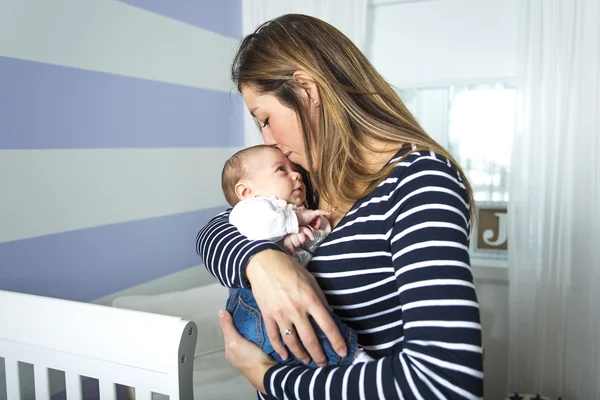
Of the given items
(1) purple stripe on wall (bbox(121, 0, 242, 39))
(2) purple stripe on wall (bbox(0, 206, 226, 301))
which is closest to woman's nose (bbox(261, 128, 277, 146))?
(2) purple stripe on wall (bbox(0, 206, 226, 301))

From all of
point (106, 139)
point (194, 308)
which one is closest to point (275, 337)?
point (194, 308)

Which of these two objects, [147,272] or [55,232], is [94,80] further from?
[147,272]

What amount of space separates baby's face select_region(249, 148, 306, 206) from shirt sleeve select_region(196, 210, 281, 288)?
0.43ft

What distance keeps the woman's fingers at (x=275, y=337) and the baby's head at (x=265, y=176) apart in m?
0.39

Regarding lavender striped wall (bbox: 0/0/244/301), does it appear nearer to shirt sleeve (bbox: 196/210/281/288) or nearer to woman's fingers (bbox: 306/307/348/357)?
shirt sleeve (bbox: 196/210/281/288)

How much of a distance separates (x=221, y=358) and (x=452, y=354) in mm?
1283

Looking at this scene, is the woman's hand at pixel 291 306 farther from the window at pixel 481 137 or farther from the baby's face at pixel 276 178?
the window at pixel 481 137

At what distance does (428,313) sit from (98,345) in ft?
1.94

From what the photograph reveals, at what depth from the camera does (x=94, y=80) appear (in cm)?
186

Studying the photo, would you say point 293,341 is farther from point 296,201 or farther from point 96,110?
point 96,110

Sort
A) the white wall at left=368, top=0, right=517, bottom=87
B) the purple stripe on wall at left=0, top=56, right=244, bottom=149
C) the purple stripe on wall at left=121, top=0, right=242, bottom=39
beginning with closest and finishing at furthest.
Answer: the purple stripe on wall at left=0, top=56, right=244, bottom=149 < the purple stripe on wall at left=121, top=0, right=242, bottom=39 < the white wall at left=368, top=0, right=517, bottom=87

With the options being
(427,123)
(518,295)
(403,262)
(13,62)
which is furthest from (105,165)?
(518,295)

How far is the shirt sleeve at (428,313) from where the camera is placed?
686mm

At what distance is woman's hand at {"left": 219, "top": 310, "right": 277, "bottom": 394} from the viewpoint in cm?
89
